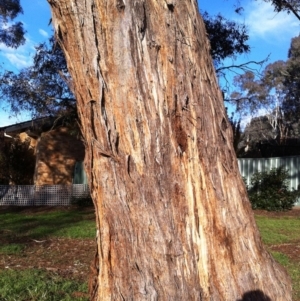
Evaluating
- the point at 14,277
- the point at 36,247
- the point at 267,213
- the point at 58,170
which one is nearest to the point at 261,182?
the point at 267,213

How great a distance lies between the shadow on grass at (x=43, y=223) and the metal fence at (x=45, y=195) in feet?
2.57

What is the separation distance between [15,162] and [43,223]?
9882 mm

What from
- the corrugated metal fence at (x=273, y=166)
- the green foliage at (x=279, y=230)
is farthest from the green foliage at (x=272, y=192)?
the green foliage at (x=279, y=230)

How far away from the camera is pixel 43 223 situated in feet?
49.0

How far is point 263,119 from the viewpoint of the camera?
48.8 meters

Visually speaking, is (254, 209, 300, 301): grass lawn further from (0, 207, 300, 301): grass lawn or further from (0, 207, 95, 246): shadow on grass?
(0, 207, 95, 246): shadow on grass

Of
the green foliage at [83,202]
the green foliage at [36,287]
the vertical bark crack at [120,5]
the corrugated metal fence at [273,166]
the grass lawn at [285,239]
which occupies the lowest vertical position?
the green foliage at [36,287]

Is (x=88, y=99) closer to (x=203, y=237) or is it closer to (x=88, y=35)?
(x=88, y=35)

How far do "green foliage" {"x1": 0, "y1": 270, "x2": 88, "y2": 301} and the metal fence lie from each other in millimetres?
12969

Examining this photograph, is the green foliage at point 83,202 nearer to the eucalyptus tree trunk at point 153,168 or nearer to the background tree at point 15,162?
the background tree at point 15,162

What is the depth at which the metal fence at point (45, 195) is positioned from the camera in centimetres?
2073

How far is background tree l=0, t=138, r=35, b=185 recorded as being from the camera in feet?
78.2

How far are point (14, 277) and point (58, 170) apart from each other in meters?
16.7

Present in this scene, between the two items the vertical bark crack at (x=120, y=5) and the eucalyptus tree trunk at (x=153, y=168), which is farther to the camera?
the vertical bark crack at (x=120, y=5)
